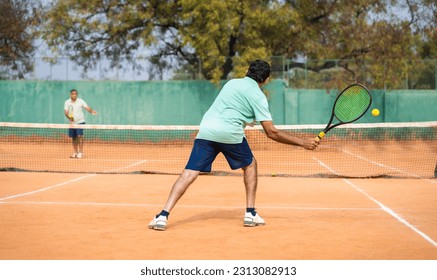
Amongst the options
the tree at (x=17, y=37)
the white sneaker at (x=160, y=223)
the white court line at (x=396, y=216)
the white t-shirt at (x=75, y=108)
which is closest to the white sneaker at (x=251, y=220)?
the white sneaker at (x=160, y=223)

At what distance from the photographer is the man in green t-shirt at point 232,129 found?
598cm

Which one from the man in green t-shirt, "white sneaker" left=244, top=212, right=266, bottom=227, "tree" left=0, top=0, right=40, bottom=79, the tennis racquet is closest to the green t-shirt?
the man in green t-shirt

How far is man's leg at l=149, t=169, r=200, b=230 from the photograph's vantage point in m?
6.00

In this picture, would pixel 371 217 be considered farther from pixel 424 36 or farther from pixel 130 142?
pixel 424 36

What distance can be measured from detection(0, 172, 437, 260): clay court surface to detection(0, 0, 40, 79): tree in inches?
510

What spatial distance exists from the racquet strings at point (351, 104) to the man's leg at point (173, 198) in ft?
6.84

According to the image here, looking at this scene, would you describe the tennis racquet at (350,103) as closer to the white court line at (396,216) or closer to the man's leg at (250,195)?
the white court line at (396,216)

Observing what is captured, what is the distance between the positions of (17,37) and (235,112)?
19.7m

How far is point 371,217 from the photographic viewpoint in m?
7.00

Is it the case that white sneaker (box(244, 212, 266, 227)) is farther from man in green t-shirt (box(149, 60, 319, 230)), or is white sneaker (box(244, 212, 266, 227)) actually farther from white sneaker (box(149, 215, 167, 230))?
white sneaker (box(149, 215, 167, 230))

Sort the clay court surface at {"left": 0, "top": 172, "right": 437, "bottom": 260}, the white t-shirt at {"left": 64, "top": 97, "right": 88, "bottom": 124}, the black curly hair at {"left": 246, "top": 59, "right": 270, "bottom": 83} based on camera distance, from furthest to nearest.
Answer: the white t-shirt at {"left": 64, "top": 97, "right": 88, "bottom": 124}
the black curly hair at {"left": 246, "top": 59, "right": 270, "bottom": 83}
the clay court surface at {"left": 0, "top": 172, "right": 437, "bottom": 260}

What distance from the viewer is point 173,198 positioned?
6.08 m

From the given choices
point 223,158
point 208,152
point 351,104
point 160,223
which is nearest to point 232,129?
point 208,152
